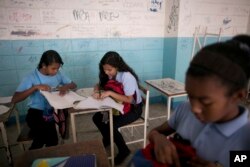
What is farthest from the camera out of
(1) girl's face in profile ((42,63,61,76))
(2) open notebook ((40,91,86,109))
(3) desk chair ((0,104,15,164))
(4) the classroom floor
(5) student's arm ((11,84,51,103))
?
(4) the classroom floor

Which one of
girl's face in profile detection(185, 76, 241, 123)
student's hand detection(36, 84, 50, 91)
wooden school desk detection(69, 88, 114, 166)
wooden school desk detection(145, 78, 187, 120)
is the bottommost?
wooden school desk detection(69, 88, 114, 166)

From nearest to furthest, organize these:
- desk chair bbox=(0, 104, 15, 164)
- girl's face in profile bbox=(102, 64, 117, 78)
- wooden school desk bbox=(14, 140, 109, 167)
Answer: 1. wooden school desk bbox=(14, 140, 109, 167)
2. desk chair bbox=(0, 104, 15, 164)
3. girl's face in profile bbox=(102, 64, 117, 78)

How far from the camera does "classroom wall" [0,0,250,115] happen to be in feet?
9.70

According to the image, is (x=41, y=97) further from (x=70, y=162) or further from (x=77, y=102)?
(x=70, y=162)

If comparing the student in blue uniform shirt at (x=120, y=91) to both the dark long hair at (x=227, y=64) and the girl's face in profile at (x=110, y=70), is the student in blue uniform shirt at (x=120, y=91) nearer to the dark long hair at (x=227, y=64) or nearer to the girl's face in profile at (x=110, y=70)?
the girl's face in profile at (x=110, y=70)

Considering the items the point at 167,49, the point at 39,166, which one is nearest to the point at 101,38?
the point at 167,49

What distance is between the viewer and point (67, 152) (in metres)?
1.11

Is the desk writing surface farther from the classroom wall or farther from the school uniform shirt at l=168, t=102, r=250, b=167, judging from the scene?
the school uniform shirt at l=168, t=102, r=250, b=167

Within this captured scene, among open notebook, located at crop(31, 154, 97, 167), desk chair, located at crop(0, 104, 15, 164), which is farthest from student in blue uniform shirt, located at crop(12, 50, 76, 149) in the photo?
open notebook, located at crop(31, 154, 97, 167)

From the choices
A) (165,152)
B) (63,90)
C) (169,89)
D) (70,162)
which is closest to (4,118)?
(63,90)

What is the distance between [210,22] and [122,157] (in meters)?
2.79

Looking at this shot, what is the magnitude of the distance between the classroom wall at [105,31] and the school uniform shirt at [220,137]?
271 cm

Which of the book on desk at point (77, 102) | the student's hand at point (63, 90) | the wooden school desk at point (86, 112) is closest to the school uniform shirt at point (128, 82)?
the book on desk at point (77, 102)

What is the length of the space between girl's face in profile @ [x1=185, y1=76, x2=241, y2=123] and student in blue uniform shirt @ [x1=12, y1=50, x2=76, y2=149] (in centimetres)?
156
